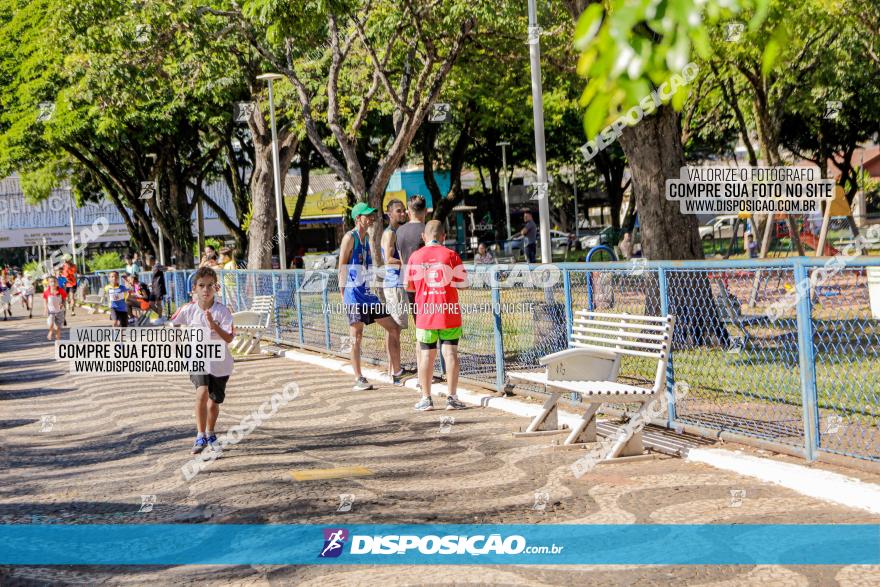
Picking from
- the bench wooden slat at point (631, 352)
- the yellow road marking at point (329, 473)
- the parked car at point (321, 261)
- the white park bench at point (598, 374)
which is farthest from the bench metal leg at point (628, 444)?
the parked car at point (321, 261)

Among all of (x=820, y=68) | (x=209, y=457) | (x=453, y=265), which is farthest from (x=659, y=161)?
(x=820, y=68)

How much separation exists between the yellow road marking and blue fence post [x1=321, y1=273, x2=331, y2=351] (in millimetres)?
8491

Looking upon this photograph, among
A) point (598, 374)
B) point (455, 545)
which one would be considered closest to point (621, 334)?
point (598, 374)

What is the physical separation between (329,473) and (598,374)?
7.65 ft

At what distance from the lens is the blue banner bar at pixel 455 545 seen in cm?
531

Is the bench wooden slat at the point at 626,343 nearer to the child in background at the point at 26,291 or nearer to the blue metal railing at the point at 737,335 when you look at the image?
the blue metal railing at the point at 737,335

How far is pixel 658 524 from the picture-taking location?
594cm

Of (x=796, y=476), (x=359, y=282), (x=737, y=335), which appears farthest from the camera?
(x=359, y=282)

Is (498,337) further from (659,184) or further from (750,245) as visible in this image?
(750,245)

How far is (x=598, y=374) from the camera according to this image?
27.5 feet

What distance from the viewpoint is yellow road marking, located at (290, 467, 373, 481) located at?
7.43m

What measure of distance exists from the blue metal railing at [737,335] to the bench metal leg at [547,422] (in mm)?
982

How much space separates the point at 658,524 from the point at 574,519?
492mm

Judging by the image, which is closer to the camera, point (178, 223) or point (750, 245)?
point (750, 245)
